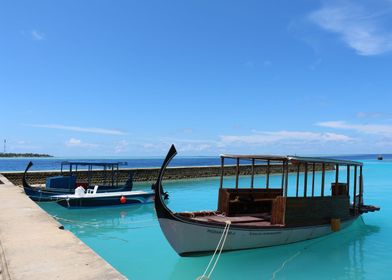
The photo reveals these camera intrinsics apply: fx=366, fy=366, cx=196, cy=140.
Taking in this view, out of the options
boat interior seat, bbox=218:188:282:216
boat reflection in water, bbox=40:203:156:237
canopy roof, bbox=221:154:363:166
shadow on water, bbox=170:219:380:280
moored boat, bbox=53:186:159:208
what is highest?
canopy roof, bbox=221:154:363:166

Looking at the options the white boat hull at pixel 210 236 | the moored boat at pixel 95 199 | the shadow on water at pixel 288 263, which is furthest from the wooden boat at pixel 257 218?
the moored boat at pixel 95 199

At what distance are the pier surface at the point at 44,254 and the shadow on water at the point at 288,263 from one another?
3.14 m

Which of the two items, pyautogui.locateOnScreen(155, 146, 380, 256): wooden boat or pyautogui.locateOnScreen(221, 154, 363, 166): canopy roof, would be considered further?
pyautogui.locateOnScreen(221, 154, 363, 166): canopy roof

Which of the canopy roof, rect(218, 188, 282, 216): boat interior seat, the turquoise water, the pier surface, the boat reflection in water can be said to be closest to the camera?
the pier surface

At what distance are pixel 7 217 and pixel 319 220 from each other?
374 inches

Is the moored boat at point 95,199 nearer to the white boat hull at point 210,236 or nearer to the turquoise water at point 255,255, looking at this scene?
the turquoise water at point 255,255

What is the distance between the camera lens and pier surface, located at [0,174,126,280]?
5.43 metres

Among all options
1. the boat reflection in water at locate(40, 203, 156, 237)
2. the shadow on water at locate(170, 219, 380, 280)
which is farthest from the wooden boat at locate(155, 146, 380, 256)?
the boat reflection in water at locate(40, 203, 156, 237)

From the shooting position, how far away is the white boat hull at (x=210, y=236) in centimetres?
925

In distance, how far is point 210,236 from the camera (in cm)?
956

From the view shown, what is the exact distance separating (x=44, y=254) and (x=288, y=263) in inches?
252

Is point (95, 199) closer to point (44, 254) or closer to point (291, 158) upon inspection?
point (291, 158)

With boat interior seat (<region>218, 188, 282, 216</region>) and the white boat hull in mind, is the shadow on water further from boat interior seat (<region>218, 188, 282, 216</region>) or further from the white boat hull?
boat interior seat (<region>218, 188, 282, 216</region>)

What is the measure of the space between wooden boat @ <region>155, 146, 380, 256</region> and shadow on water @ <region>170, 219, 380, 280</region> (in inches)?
10.4
